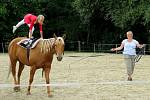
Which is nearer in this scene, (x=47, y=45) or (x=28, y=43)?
(x=47, y=45)

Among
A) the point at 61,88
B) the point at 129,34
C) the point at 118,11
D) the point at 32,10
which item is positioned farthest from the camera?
the point at 32,10

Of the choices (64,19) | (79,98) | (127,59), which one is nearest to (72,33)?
(64,19)

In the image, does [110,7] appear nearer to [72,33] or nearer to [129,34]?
[72,33]

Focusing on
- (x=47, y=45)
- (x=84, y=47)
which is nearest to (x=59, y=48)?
(x=47, y=45)

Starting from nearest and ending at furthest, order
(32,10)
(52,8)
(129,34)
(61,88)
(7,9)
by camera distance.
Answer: (61,88) → (129,34) → (7,9) → (32,10) → (52,8)

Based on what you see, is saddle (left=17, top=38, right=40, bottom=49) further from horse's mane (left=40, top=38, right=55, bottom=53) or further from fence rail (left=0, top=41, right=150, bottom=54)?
fence rail (left=0, top=41, right=150, bottom=54)

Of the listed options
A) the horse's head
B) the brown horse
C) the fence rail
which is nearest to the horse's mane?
the brown horse

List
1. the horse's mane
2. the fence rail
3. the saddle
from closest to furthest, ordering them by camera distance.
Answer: the horse's mane
the saddle
the fence rail

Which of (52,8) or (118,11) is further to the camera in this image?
(52,8)

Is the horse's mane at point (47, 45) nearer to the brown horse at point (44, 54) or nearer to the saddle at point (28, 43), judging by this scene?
the brown horse at point (44, 54)

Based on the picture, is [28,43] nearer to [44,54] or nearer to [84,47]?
[44,54]

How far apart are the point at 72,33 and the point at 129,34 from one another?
1373 inches

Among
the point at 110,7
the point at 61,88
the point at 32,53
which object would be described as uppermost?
the point at 110,7

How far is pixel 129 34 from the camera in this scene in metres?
13.2
